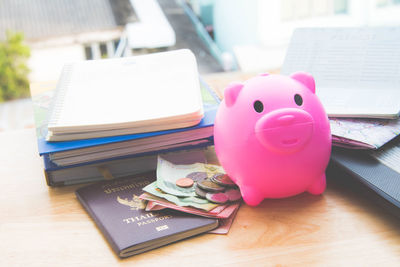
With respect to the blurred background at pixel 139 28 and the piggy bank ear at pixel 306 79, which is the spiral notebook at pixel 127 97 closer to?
the piggy bank ear at pixel 306 79

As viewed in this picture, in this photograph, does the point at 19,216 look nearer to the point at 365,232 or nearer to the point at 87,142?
the point at 87,142

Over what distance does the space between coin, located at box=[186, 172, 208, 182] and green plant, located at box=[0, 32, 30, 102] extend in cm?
223

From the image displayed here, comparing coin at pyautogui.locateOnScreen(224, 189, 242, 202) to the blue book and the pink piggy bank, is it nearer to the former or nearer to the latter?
the pink piggy bank

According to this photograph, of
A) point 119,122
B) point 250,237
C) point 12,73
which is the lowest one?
point 12,73

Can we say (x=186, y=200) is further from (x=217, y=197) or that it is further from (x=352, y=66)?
(x=352, y=66)

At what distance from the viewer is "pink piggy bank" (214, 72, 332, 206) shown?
519mm

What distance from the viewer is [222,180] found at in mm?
625

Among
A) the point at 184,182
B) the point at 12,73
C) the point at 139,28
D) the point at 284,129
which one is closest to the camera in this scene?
the point at 284,129

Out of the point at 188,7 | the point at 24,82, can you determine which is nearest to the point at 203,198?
the point at 188,7

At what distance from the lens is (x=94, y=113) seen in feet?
2.21

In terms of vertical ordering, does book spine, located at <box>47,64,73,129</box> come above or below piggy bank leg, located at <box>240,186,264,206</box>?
above

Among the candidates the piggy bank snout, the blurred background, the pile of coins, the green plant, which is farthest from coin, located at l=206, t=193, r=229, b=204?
the green plant

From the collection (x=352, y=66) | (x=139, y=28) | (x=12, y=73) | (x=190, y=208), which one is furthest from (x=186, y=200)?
(x=12, y=73)

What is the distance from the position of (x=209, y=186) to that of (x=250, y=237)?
104 millimetres
